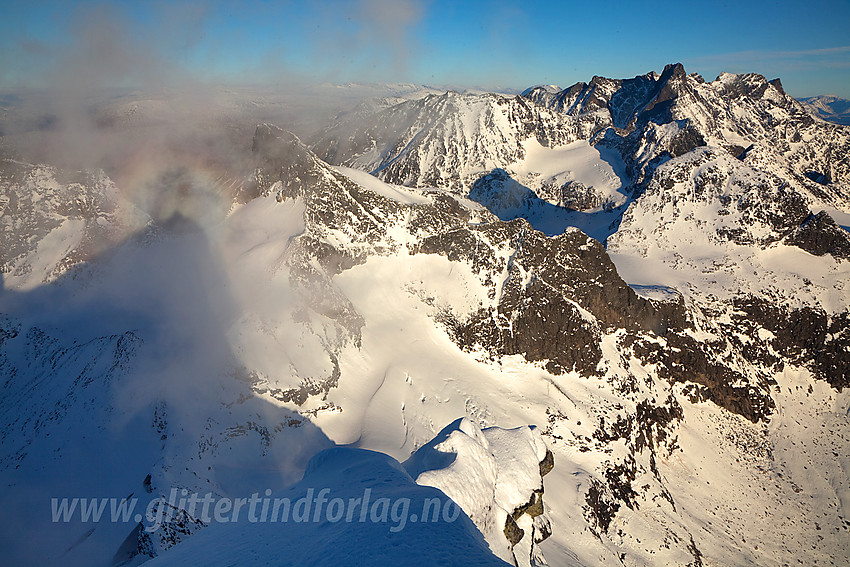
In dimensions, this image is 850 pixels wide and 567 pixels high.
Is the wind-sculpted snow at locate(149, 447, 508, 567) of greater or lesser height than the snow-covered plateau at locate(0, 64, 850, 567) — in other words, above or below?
above

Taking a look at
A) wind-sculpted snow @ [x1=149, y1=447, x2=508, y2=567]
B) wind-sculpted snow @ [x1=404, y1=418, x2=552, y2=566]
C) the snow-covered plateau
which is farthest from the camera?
the snow-covered plateau

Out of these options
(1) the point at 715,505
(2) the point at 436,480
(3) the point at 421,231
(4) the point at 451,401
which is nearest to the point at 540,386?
(4) the point at 451,401

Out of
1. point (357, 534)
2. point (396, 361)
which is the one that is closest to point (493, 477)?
point (357, 534)

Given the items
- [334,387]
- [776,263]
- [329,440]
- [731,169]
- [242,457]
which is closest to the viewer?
[242,457]

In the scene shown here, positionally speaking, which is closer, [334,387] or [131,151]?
[334,387]

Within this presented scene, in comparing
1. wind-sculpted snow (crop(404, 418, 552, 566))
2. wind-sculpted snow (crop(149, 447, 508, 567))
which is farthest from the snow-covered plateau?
wind-sculpted snow (crop(149, 447, 508, 567))

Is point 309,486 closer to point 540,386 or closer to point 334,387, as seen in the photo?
point 334,387

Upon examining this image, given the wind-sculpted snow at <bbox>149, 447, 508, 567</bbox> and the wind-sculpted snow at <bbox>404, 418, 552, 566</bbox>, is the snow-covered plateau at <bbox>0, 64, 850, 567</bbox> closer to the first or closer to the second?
the wind-sculpted snow at <bbox>404, 418, 552, 566</bbox>

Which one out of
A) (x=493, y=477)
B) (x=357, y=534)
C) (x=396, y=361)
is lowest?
(x=396, y=361)

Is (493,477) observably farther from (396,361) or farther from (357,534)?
(396,361)

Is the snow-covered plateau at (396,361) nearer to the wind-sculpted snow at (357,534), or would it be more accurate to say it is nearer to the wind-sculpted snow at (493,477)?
the wind-sculpted snow at (493,477)


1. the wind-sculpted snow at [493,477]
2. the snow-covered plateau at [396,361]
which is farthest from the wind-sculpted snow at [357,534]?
the wind-sculpted snow at [493,477]
